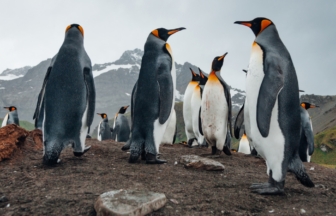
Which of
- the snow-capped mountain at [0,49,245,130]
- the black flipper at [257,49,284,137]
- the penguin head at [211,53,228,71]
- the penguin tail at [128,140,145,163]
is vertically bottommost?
the penguin tail at [128,140,145,163]

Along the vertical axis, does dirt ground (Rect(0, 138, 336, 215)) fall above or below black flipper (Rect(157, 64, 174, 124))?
below

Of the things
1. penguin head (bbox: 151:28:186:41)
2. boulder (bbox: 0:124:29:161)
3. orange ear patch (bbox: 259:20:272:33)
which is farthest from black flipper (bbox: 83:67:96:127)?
orange ear patch (bbox: 259:20:272:33)

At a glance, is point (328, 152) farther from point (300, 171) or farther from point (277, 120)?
point (277, 120)

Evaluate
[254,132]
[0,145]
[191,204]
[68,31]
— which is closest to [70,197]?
[191,204]

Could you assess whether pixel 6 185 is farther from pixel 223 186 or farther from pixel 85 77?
pixel 223 186

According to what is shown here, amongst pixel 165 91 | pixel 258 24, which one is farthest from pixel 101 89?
pixel 258 24

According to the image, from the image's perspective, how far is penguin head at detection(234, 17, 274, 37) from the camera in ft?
9.99

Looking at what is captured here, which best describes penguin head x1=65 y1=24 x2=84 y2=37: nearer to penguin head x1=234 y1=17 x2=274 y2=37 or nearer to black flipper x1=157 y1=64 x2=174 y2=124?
black flipper x1=157 y1=64 x2=174 y2=124

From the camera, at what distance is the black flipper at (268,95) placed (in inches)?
94.0

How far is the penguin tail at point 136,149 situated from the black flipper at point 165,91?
1.53 ft

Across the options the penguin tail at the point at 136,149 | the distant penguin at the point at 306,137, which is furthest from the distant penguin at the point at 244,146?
the penguin tail at the point at 136,149

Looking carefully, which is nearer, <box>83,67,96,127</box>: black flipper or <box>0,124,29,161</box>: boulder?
<box>0,124,29,161</box>: boulder

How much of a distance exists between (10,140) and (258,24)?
3988 mm

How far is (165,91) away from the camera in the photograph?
11.6ft
